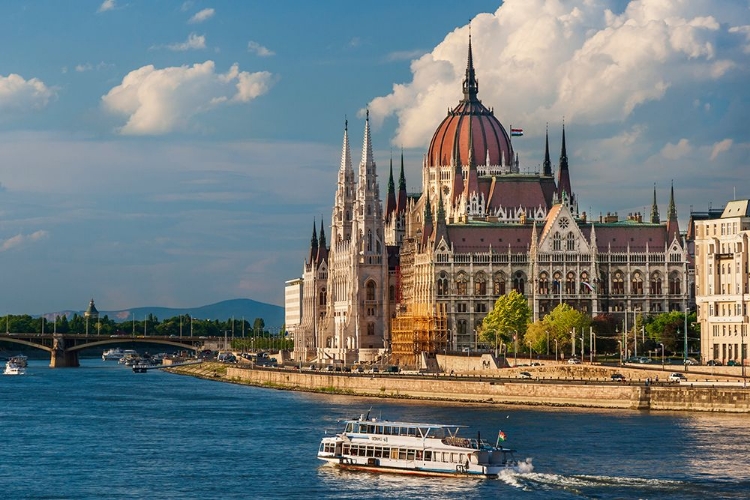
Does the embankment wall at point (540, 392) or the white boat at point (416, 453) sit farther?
the embankment wall at point (540, 392)

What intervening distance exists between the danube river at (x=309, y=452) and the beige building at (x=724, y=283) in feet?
83.0

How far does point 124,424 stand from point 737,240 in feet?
180

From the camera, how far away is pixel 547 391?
443ft

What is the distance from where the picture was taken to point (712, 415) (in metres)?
120

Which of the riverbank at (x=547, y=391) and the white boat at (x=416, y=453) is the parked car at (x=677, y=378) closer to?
the riverbank at (x=547, y=391)

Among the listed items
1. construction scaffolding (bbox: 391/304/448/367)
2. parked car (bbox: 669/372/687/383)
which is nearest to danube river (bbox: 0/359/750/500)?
parked car (bbox: 669/372/687/383)

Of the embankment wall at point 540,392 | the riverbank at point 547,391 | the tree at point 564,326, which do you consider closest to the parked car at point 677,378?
the riverbank at point 547,391

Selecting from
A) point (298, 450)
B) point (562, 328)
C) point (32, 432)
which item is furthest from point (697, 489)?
point (562, 328)

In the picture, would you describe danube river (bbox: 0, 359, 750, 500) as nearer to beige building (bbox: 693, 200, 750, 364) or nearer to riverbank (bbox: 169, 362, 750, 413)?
riverbank (bbox: 169, 362, 750, 413)

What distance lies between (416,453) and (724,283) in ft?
206

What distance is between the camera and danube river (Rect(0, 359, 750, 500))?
86625 mm

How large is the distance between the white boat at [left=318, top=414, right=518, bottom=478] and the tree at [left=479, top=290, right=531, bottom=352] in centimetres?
8775

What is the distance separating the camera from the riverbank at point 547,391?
12231cm

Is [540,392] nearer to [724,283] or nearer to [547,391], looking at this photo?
[547,391]
